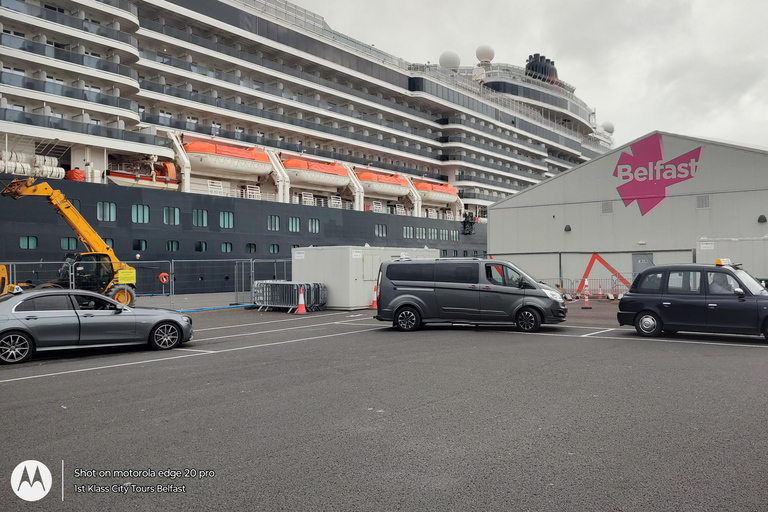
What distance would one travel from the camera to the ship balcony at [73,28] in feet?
75.8

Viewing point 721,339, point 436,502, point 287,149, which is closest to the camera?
point 436,502

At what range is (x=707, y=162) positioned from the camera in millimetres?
24250

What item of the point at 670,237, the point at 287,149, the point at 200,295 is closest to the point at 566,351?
the point at 670,237

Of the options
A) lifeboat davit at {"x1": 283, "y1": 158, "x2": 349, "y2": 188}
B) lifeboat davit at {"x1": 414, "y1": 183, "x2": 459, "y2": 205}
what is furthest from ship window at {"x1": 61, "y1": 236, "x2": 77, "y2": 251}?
lifeboat davit at {"x1": 414, "y1": 183, "x2": 459, "y2": 205}

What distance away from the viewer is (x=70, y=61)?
80.9ft

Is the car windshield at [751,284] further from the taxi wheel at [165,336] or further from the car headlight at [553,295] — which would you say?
the taxi wheel at [165,336]

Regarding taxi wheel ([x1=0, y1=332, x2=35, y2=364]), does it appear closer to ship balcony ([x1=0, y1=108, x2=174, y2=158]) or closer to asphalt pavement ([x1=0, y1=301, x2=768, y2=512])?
asphalt pavement ([x1=0, y1=301, x2=768, y2=512])

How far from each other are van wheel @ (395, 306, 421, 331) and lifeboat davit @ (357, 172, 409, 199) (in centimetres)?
2542

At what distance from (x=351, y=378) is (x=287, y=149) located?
29217 mm

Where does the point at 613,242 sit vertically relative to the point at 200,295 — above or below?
above

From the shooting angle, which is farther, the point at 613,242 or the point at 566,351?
the point at 613,242

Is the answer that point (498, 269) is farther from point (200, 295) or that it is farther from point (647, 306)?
point (200, 295)

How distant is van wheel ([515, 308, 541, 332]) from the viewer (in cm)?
1341

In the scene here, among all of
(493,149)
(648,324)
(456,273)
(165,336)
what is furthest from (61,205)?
(493,149)
